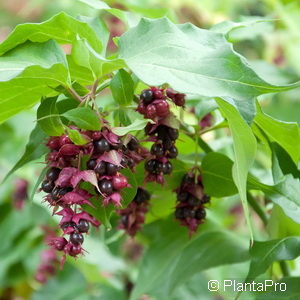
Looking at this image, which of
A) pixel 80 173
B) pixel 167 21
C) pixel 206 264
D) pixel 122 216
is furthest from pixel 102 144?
pixel 206 264

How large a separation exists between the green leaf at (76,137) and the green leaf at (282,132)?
209mm

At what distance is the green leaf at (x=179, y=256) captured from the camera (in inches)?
36.9

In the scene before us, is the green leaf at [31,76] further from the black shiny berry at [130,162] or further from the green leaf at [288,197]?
the green leaf at [288,197]

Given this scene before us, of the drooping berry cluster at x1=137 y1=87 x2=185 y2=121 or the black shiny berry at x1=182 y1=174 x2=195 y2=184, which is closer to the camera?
the drooping berry cluster at x1=137 y1=87 x2=185 y2=121

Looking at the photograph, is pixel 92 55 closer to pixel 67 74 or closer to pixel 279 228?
pixel 67 74

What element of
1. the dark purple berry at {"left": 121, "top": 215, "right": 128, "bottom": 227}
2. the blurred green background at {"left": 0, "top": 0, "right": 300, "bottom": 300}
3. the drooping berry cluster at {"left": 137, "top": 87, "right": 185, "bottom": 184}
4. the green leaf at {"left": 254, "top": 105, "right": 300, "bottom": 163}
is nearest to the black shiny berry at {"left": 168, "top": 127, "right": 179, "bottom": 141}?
the drooping berry cluster at {"left": 137, "top": 87, "right": 185, "bottom": 184}

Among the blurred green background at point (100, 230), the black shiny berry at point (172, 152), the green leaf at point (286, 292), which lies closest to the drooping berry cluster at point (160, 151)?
the black shiny berry at point (172, 152)

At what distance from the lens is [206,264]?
93 cm

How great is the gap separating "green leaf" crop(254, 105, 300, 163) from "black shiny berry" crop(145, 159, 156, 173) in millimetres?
136

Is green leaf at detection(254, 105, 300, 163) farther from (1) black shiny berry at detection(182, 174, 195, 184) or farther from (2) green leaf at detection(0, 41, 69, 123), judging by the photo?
(2) green leaf at detection(0, 41, 69, 123)

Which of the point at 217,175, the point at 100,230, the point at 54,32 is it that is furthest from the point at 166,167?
the point at 100,230

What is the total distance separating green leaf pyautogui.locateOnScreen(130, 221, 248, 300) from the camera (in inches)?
36.9

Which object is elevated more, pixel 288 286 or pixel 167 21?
pixel 167 21

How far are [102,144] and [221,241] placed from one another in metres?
0.42
